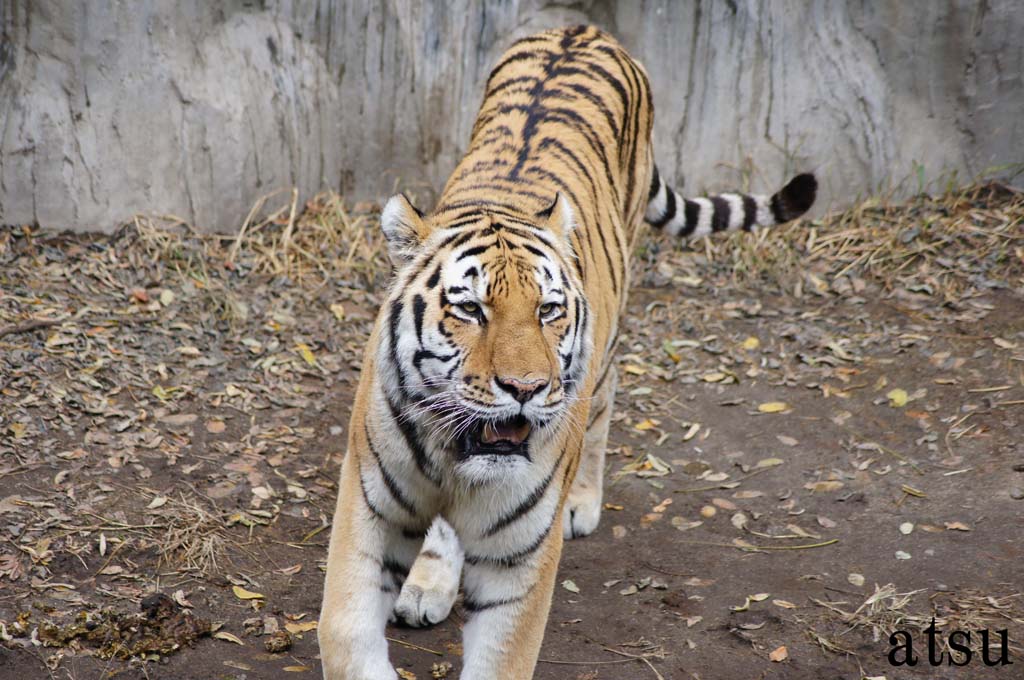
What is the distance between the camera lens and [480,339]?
9.25 ft

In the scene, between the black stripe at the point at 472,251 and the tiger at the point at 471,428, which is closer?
the tiger at the point at 471,428

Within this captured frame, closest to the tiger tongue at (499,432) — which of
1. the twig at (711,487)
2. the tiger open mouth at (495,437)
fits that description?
the tiger open mouth at (495,437)

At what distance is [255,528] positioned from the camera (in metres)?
4.33

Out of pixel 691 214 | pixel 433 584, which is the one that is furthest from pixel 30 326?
pixel 691 214

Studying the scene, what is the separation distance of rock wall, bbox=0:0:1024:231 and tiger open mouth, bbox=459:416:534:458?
3591 millimetres

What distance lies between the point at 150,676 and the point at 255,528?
100cm

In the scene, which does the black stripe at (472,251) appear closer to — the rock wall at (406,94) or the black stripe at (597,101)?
the black stripe at (597,101)

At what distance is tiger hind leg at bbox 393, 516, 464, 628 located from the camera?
154 inches

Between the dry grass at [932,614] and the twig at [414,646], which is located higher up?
the dry grass at [932,614]

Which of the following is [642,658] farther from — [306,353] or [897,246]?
[897,246]

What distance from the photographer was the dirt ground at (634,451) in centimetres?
376

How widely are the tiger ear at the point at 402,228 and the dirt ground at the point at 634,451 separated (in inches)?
57.9

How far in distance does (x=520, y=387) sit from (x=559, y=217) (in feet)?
2.56

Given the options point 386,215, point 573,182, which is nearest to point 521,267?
point 386,215
